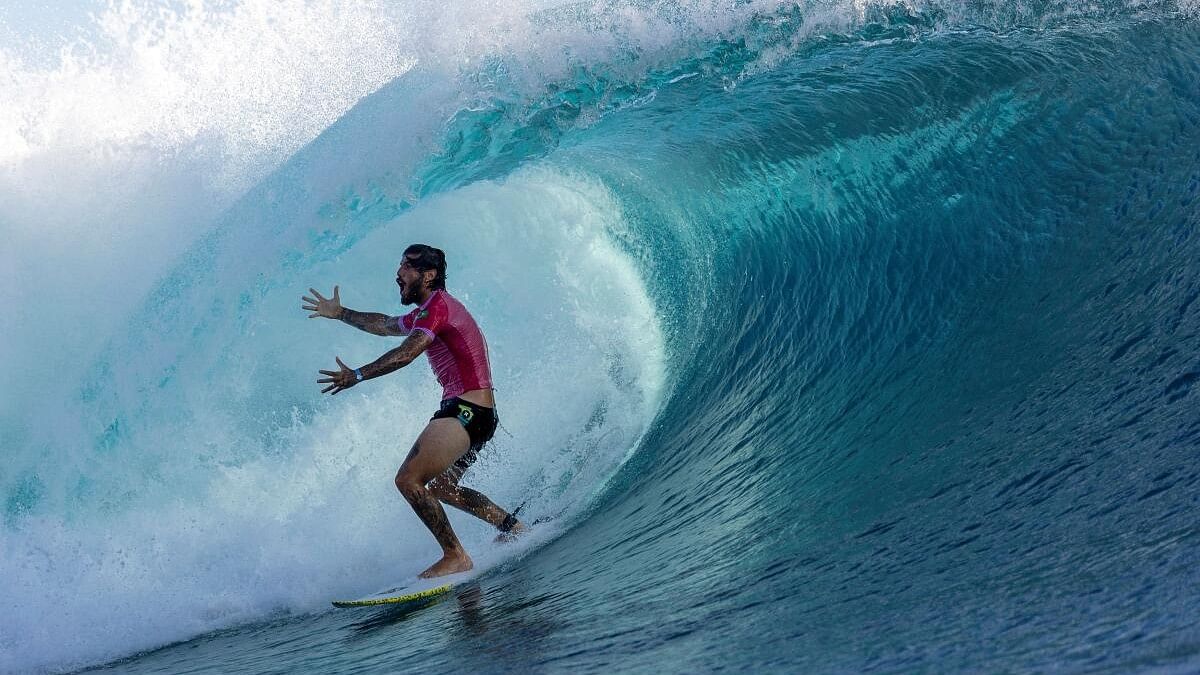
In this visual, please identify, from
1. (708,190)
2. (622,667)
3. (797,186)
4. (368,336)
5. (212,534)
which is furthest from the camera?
(708,190)

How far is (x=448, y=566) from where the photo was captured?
514 cm

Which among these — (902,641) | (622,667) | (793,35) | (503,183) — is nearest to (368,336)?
(503,183)

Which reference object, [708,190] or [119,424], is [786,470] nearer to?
[119,424]

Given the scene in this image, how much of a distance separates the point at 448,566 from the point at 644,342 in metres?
3.75

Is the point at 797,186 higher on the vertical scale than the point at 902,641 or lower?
higher

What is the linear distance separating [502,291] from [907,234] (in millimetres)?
3429

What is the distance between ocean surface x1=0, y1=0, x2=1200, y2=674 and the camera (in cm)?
339

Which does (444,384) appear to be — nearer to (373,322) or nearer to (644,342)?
(373,322)

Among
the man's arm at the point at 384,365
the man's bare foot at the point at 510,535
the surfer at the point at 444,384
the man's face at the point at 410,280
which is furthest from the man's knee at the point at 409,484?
the man's face at the point at 410,280

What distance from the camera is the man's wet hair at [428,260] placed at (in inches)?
204

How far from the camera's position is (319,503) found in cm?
609

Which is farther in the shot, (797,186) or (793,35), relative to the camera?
(793,35)

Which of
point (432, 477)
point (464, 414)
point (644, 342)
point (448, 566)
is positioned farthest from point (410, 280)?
point (644, 342)

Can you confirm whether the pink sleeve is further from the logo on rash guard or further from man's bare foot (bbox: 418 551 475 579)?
man's bare foot (bbox: 418 551 475 579)
